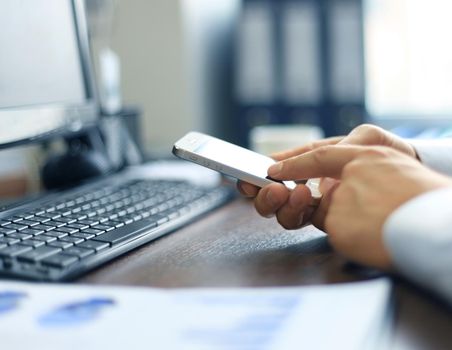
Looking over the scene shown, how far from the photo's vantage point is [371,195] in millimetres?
563

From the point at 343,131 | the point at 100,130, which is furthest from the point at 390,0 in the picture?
the point at 100,130

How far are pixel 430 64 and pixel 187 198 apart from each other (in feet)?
3.12

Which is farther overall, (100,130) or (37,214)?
(100,130)

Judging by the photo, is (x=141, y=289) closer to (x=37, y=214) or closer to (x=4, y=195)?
(x=37, y=214)

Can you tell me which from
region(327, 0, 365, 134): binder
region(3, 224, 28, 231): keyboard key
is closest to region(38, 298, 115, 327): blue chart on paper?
region(3, 224, 28, 231): keyboard key

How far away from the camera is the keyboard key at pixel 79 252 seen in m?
0.59

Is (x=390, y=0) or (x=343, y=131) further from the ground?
(x=390, y=0)

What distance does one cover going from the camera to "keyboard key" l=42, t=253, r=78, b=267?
0.56m

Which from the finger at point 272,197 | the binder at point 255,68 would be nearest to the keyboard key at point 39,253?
the finger at point 272,197

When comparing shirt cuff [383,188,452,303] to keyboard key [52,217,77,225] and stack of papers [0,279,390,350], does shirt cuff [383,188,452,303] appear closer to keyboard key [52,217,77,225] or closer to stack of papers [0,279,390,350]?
stack of papers [0,279,390,350]

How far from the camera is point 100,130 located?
1184mm

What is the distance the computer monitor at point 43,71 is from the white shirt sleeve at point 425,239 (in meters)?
0.53

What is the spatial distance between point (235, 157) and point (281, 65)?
846mm

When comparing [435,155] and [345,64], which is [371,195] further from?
[345,64]
